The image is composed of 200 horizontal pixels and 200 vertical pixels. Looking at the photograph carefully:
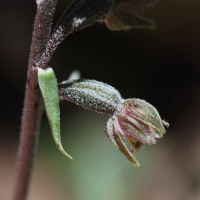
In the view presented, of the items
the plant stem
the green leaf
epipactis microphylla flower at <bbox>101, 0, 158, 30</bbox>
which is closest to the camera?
the green leaf

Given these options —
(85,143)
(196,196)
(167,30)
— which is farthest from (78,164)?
(167,30)

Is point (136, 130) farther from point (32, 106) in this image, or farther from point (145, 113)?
point (32, 106)

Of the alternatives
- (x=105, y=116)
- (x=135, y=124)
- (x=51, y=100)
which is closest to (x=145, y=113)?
(x=135, y=124)

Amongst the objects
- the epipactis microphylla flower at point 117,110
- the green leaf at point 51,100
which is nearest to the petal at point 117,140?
the epipactis microphylla flower at point 117,110

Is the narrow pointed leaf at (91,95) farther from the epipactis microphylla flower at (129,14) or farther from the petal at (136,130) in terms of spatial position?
the epipactis microphylla flower at (129,14)

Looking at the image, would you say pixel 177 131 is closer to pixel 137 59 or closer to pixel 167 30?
pixel 137 59

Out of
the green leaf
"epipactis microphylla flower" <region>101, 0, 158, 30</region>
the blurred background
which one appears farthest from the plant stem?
the blurred background

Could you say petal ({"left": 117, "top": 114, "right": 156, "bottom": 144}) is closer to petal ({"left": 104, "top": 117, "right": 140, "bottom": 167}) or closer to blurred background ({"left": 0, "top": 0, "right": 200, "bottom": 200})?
petal ({"left": 104, "top": 117, "right": 140, "bottom": 167})
